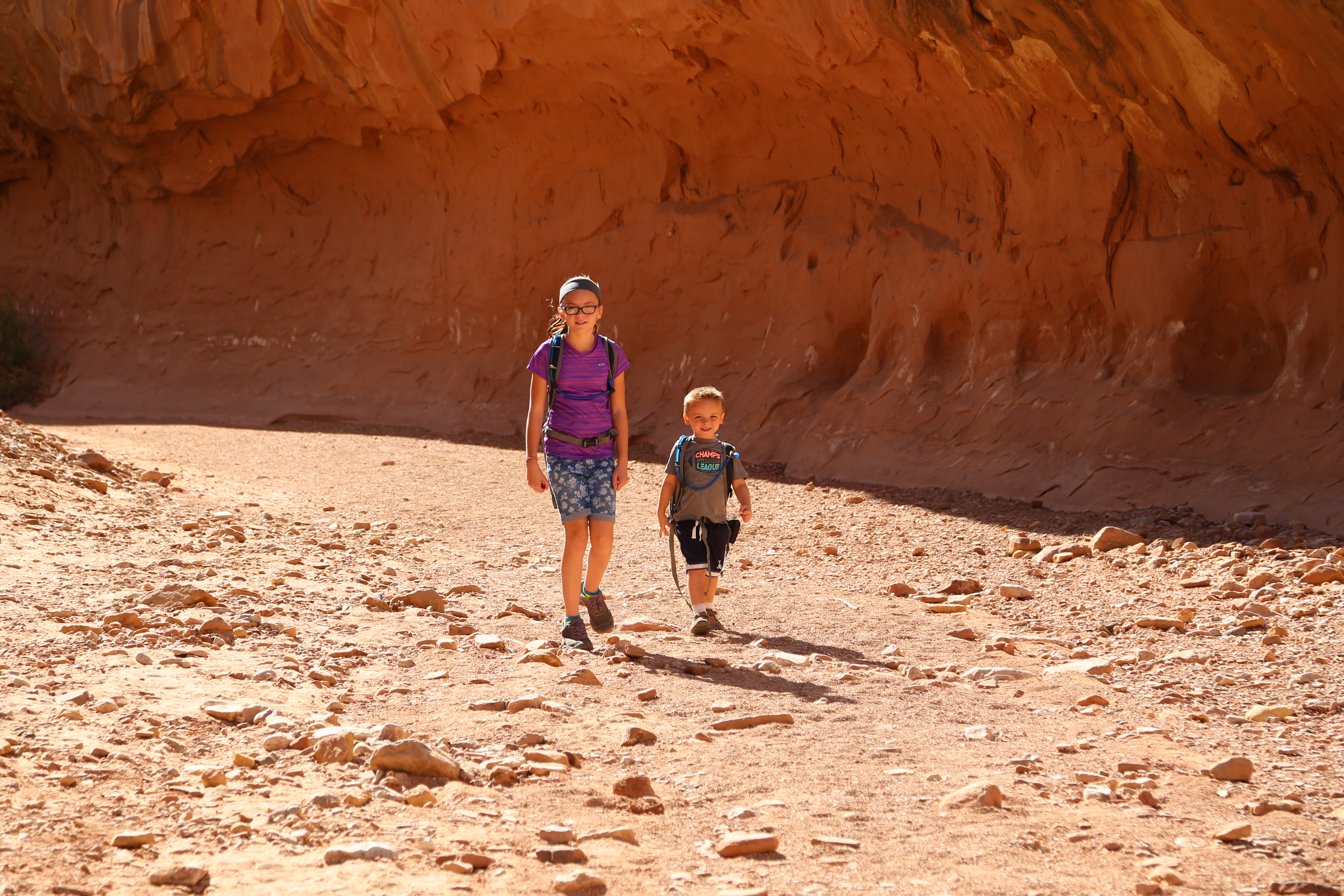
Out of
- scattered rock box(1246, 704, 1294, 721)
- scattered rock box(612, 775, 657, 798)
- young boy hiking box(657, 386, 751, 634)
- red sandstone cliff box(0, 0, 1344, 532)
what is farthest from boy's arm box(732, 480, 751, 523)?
red sandstone cliff box(0, 0, 1344, 532)

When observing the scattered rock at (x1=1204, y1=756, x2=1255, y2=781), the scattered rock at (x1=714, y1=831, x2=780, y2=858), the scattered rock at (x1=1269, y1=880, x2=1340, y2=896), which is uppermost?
the scattered rock at (x1=1204, y1=756, x2=1255, y2=781)

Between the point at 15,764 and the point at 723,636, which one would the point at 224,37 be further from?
the point at 15,764

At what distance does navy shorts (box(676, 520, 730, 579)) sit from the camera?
5.07m

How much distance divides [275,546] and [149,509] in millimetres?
1520

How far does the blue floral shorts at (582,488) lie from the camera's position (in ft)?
15.0

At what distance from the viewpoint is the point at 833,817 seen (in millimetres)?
2680

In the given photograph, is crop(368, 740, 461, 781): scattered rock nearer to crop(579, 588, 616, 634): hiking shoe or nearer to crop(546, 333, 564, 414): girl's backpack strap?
crop(579, 588, 616, 634): hiking shoe

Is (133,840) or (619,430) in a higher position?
(619,430)

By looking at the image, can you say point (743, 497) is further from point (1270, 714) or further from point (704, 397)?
point (1270, 714)

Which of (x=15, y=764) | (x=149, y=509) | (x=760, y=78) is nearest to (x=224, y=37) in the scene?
(x=760, y=78)

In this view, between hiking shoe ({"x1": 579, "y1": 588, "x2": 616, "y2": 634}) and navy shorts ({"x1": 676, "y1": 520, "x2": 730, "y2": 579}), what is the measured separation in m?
0.51

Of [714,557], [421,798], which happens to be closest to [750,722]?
[421,798]

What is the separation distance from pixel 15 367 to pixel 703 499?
1615 cm

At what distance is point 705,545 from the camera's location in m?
5.10
